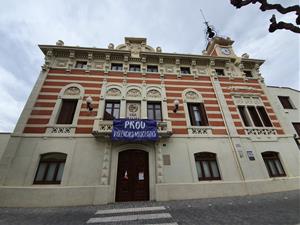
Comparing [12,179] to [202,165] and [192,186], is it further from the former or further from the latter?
[202,165]

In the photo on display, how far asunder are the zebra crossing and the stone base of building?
61.1 inches

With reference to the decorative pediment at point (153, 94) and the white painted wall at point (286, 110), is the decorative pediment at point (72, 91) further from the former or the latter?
the white painted wall at point (286, 110)

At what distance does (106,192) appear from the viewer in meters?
7.89

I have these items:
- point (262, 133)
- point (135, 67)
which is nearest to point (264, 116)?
point (262, 133)

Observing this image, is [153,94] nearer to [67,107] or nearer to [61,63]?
[67,107]

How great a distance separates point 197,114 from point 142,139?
490 cm

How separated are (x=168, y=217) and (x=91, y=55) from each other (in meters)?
12.1

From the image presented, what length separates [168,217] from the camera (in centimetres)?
538

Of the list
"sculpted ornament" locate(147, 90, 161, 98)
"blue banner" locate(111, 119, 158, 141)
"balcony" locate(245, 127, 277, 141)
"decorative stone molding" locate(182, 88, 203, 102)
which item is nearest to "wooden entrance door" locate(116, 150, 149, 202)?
"blue banner" locate(111, 119, 158, 141)

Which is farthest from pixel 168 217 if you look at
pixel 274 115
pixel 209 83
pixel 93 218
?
pixel 274 115

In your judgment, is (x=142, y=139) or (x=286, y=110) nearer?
(x=142, y=139)

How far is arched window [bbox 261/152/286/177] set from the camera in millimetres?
9789

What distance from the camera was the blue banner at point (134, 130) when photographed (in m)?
8.84

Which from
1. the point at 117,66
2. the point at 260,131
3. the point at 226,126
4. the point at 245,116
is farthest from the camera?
the point at 117,66
